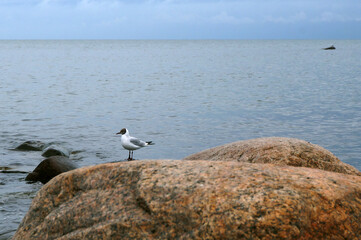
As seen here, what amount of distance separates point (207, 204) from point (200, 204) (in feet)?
0.21

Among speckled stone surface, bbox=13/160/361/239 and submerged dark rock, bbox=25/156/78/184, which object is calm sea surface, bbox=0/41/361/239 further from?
speckled stone surface, bbox=13/160/361/239

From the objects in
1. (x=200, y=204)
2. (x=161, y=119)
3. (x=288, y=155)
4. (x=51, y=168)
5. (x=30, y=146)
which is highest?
(x=200, y=204)

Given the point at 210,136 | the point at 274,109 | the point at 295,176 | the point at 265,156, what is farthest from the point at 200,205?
the point at 274,109

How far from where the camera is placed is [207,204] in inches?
168

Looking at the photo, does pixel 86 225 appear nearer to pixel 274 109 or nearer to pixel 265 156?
pixel 265 156

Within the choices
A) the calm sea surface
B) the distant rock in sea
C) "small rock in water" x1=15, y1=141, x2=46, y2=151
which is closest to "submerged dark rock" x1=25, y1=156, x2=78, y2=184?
the calm sea surface

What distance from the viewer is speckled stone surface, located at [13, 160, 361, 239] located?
4133 mm

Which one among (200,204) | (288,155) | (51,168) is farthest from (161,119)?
(200,204)

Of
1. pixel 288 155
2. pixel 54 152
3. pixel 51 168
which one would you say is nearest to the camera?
pixel 288 155

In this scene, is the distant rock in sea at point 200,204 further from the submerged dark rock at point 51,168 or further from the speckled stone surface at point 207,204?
the submerged dark rock at point 51,168

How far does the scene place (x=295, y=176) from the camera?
15.1 feet

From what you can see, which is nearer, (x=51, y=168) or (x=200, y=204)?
(x=200, y=204)

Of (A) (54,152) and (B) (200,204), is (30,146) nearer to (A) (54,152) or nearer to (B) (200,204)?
(A) (54,152)

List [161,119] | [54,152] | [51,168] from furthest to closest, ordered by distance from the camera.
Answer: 1. [161,119]
2. [54,152]
3. [51,168]
